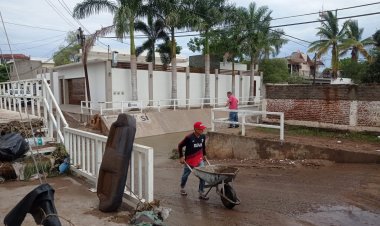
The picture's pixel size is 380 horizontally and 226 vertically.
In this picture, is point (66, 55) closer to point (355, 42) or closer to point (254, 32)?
point (254, 32)

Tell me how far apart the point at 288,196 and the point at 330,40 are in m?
31.8

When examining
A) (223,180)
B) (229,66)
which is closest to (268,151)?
(223,180)

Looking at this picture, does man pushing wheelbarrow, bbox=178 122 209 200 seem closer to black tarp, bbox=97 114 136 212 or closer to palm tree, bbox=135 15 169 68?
black tarp, bbox=97 114 136 212

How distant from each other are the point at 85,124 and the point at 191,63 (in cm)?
2115

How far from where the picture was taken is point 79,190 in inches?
223

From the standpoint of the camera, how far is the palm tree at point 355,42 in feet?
112

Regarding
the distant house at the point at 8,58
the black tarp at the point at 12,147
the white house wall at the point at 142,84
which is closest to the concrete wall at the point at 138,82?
the white house wall at the point at 142,84

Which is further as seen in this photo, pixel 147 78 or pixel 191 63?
pixel 191 63

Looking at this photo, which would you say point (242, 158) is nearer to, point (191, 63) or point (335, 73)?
point (335, 73)

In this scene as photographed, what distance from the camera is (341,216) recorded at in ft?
19.3

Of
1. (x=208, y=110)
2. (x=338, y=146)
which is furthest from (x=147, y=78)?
(x=338, y=146)

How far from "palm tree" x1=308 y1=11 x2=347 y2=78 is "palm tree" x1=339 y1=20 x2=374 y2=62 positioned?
699 mm

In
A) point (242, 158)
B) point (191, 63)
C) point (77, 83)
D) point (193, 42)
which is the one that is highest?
point (193, 42)

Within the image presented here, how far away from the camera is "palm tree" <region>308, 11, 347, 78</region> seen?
34.8 m
